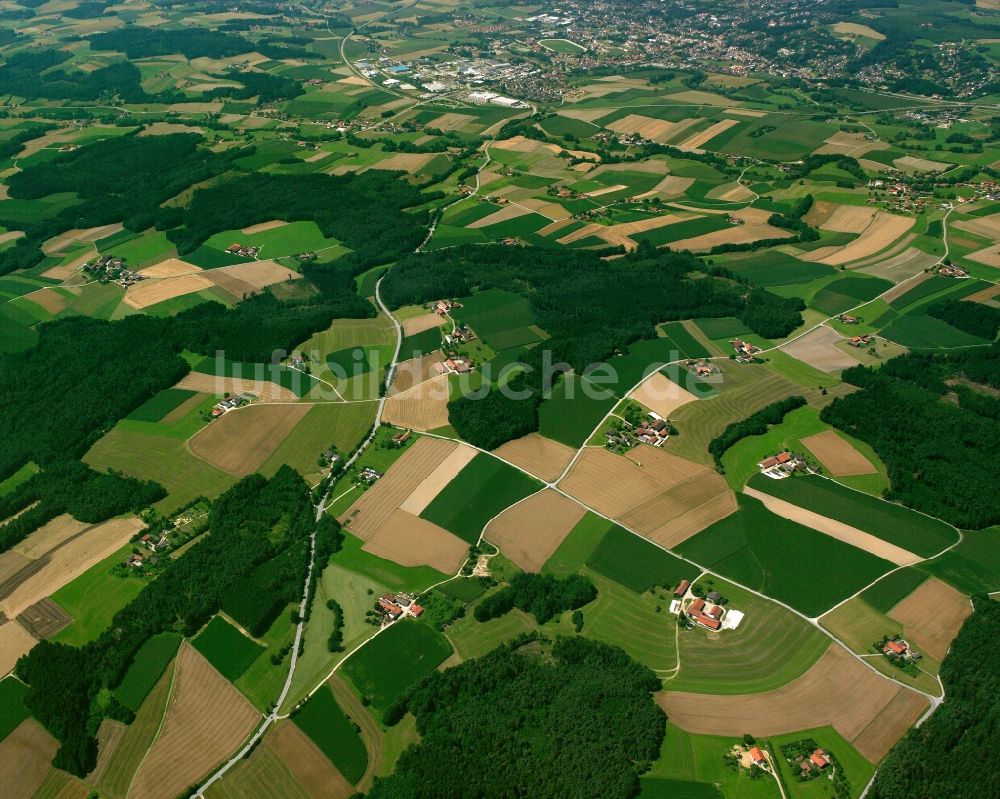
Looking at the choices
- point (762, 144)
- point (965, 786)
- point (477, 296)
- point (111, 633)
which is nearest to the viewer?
point (965, 786)

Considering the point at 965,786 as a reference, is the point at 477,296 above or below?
below

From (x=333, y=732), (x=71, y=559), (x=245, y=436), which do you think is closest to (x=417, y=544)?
(x=333, y=732)

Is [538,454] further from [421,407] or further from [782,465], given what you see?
[782,465]

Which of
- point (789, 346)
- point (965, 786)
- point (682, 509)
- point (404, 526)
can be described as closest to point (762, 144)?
point (789, 346)

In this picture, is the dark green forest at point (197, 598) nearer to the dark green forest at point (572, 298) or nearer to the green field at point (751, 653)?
the dark green forest at point (572, 298)

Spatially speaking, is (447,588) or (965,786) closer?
(965,786)

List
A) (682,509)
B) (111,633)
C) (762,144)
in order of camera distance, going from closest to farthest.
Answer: (111,633) < (682,509) < (762,144)

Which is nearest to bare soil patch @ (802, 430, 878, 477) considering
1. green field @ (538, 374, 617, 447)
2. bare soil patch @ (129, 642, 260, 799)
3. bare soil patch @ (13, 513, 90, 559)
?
green field @ (538, 374, 617, 447)

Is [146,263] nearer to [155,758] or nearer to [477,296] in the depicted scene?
→ [477,296]
